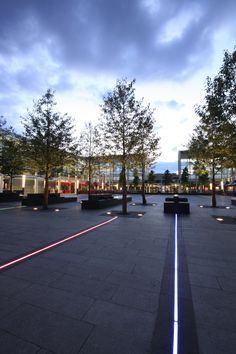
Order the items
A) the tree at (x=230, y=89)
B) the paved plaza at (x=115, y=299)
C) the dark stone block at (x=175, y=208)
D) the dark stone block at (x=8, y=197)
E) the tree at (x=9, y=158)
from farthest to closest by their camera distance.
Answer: the dark stone block at (x=8, y=197)
the tree at (x=9, y=158)
the dark stone block at (x=175, y=208)
the tree at (x=230, y=89)
the paved plaza at (x=115, y=299)

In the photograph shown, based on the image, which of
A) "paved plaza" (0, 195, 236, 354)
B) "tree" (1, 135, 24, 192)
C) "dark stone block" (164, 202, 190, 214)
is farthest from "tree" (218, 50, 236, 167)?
"tree" (1, 135, 24, 192)

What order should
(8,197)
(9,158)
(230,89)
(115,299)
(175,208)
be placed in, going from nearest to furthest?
(115,299) → (230,89) → (175,208) → (9,158) → (8,197)

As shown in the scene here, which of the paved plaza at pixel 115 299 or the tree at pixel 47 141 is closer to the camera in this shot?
the paved plaza at pixel 115 299

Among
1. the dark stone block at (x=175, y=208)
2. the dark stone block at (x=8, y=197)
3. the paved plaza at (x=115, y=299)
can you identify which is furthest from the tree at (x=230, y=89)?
the dark stone block at (x=8, y=197)

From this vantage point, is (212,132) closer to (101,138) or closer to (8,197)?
(101,138)

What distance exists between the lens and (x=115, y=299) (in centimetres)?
353

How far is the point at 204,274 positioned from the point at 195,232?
464 cm

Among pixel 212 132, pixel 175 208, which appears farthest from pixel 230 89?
pixel 175 208

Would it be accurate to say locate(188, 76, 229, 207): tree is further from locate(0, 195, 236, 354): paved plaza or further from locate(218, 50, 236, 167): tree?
locate(0, 195, 236, 354): paved plaza

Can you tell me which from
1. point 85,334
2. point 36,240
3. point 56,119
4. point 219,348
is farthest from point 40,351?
point 56,119

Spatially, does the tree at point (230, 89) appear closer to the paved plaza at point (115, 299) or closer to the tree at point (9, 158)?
the paved plaza at point (115, 299)

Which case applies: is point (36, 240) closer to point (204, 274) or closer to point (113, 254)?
point (113, 254)

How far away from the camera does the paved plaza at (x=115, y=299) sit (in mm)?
2514

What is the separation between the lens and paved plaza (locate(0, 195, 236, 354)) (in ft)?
8.25
